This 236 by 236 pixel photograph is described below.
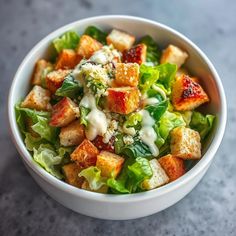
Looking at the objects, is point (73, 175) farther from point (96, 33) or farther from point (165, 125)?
point (96, 33)

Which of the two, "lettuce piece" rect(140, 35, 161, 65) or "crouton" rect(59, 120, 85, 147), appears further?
"lettuce piece" rect(140, 35, 161, 65)

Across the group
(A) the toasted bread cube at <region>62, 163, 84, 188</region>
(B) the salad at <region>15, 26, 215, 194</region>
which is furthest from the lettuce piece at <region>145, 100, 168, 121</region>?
(A) the toasted bread cube at <region>62, 163, 84, 188</region>

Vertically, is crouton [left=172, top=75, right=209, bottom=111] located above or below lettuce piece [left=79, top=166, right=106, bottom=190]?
above

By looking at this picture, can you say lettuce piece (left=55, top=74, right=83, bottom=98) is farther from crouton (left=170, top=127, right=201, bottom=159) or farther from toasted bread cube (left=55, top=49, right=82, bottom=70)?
crouton (left=170, top=127, right=201, bottom=159)

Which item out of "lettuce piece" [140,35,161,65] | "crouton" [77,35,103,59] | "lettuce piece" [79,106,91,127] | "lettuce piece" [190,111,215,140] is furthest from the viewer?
"lettuce piece" [140,35,161,65]

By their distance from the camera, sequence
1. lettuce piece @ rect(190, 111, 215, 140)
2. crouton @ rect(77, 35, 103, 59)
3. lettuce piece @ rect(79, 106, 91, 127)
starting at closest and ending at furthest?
lettuce piece @ rect(79, 106, 91, 127), lettuce piece @ rect(190, 111, 215, 140), crouton @ rect(77, 35, 103, 59)

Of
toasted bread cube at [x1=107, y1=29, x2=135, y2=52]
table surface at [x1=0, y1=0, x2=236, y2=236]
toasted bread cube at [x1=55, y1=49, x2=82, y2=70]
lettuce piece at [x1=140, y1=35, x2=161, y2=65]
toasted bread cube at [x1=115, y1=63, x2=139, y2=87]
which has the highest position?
toasted bread cube at [x1=115, y1=63, x2=139, y2=87]

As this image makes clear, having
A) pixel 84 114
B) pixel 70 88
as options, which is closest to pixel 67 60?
pixel 70 88
